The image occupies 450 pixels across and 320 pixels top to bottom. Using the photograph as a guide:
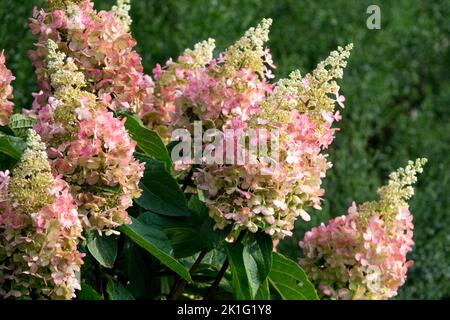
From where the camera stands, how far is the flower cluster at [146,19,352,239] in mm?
2178

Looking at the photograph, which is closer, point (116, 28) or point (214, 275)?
point (116, 28)

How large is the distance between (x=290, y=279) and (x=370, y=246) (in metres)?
0.22

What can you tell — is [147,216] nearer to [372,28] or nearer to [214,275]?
[214,275]

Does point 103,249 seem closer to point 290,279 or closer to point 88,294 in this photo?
point 88,294

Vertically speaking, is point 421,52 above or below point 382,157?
above

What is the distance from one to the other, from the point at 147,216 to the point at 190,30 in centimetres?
271

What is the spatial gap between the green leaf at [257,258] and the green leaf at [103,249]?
29 cm

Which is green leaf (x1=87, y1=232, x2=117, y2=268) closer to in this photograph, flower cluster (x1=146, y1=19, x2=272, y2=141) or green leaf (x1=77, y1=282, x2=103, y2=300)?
green leaf (x1=77, y1=282, x2=103, y2=300)

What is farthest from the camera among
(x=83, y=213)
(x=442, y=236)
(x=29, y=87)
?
(x=442, y=236)

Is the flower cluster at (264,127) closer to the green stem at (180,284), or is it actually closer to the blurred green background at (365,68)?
the green stem at (180,284)

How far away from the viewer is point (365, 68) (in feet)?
18.2

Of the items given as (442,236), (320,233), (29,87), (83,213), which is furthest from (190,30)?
(83,213)

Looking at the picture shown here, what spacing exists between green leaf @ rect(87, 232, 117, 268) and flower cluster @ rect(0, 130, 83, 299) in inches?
6.0

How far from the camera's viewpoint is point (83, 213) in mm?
2111
